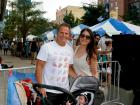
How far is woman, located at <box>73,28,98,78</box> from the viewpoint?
5.38 metres

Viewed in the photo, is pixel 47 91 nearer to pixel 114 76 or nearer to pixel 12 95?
pixel 12 95

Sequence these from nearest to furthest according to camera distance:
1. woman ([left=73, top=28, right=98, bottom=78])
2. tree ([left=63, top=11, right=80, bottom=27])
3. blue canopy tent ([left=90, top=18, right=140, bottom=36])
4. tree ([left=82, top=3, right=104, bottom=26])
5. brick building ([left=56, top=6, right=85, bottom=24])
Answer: woman ([left=73, top=28, right=98, bottom=78]), blue canopy tent ([left=90, top=18, right=140, bottom=36]), tree ([left=82, top=3, right=104, bottom=26]), tree ([left=63, top=11, right=80, bottom=27]), brick building ([left=56, top=6, right=85, bottom=24])

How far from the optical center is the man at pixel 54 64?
4633mm

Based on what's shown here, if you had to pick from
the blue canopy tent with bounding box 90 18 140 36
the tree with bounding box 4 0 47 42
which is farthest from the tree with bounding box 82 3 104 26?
the blue canopy tent with bounding box 90 18 140 36

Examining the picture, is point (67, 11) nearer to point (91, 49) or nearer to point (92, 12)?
point (92, 12)

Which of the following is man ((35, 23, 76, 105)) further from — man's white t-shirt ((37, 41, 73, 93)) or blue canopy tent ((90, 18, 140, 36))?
blue canopy tent ((90, 18, 140, 36))

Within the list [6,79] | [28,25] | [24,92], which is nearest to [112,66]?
[6,79]

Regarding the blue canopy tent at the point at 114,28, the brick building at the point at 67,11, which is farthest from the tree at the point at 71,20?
the brick building at the point at 67,11

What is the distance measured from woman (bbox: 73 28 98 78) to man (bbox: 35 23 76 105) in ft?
2.20

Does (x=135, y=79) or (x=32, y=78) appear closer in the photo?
(x=32, y=78)

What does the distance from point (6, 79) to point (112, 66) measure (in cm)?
269

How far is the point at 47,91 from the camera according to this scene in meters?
4.66

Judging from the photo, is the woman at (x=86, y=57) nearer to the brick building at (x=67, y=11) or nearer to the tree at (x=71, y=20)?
the tree at (x=71, y=20)

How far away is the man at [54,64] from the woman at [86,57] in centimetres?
67
